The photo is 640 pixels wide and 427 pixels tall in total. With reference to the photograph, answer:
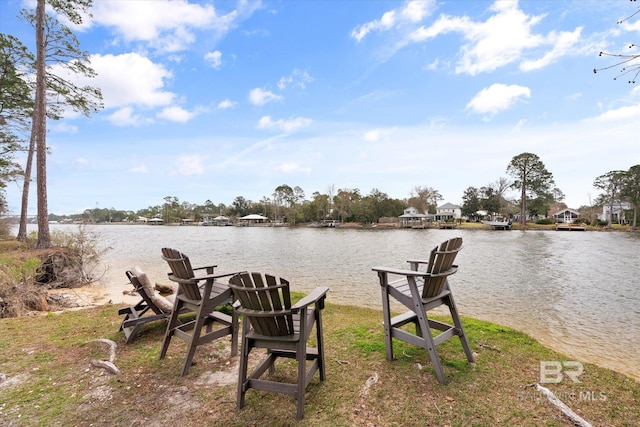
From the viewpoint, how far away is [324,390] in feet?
8.14

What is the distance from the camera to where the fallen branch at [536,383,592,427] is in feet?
6.44

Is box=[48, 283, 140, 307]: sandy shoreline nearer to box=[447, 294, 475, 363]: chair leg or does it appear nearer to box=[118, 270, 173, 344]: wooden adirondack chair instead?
box=[118, 270, 173, 344]: wooden adirondack chair

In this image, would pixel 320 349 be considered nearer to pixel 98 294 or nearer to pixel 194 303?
pixel 194 303

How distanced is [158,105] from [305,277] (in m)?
12.6

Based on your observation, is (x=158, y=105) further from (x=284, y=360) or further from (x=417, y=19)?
(x=284, y=360)

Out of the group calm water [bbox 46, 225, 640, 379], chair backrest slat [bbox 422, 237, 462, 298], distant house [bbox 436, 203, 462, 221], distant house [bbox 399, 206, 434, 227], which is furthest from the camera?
distant house [bbox 436, 203, 462, 221]

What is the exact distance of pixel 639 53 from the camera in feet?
5.29

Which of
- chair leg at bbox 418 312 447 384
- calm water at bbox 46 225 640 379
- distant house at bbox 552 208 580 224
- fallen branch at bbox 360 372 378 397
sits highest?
distant house at bbox 552 208 580 224

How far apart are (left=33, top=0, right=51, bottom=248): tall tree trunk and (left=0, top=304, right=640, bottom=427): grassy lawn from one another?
7.68 metres

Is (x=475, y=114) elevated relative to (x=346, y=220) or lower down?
elevated

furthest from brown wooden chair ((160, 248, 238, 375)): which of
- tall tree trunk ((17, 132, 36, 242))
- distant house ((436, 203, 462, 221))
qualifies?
distant house ((436, 203, 462, 221))

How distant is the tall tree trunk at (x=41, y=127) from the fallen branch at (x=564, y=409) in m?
12.7

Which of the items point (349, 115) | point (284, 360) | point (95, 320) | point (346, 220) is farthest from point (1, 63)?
point (346, 220)

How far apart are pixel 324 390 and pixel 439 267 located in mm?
1526
